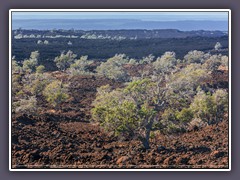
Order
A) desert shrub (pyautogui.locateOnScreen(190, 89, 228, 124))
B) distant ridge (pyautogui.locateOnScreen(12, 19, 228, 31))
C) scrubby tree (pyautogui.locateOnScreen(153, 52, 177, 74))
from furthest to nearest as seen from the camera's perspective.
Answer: scrubby tree (pyautogui.locateOnScreen(153, 52, 177, 74))
desert shrub (pyautogui.locateOnScreen(190, 89, 228, 124))
distant ridge (pyautogui.locateOnScreen(12, 19, 228, 31))

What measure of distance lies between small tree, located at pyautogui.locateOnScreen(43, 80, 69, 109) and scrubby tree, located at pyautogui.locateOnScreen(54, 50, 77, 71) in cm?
22

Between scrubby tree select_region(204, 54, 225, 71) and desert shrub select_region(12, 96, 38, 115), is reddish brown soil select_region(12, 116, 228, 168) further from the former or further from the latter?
scrubby tree select_region(204, 54, 225, 71)

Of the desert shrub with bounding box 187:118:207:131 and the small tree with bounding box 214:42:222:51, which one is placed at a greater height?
the small tree with bounding box 214:42:222:51

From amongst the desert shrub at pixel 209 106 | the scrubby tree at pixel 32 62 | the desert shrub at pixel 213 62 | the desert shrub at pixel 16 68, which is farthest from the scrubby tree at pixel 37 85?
the desert shrub at pixel 213 62

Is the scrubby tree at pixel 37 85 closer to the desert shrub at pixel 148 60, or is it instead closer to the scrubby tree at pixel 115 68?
the scrubby tree at pixel 115 68

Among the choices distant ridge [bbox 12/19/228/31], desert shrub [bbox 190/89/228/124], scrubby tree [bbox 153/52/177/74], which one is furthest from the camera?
scrubby tree [bbox 153/52/177/74]

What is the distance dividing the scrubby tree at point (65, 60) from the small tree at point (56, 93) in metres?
0.22

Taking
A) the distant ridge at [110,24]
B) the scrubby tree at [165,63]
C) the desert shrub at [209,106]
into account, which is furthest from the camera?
the scrubby tree at [165,63]

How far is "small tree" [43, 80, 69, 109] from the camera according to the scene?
16344 mm

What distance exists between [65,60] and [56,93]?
1.48 feet

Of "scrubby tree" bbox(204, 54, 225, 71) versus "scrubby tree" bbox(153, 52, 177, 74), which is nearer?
"scrubby tree" bbox(204, 54, 225, 71)

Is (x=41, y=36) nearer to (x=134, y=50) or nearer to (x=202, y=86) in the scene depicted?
(x=134, y=50)

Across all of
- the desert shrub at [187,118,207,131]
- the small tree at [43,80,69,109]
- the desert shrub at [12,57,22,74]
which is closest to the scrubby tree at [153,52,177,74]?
the desert shrub at [187,118,207,131]

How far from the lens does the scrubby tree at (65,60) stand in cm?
1633
